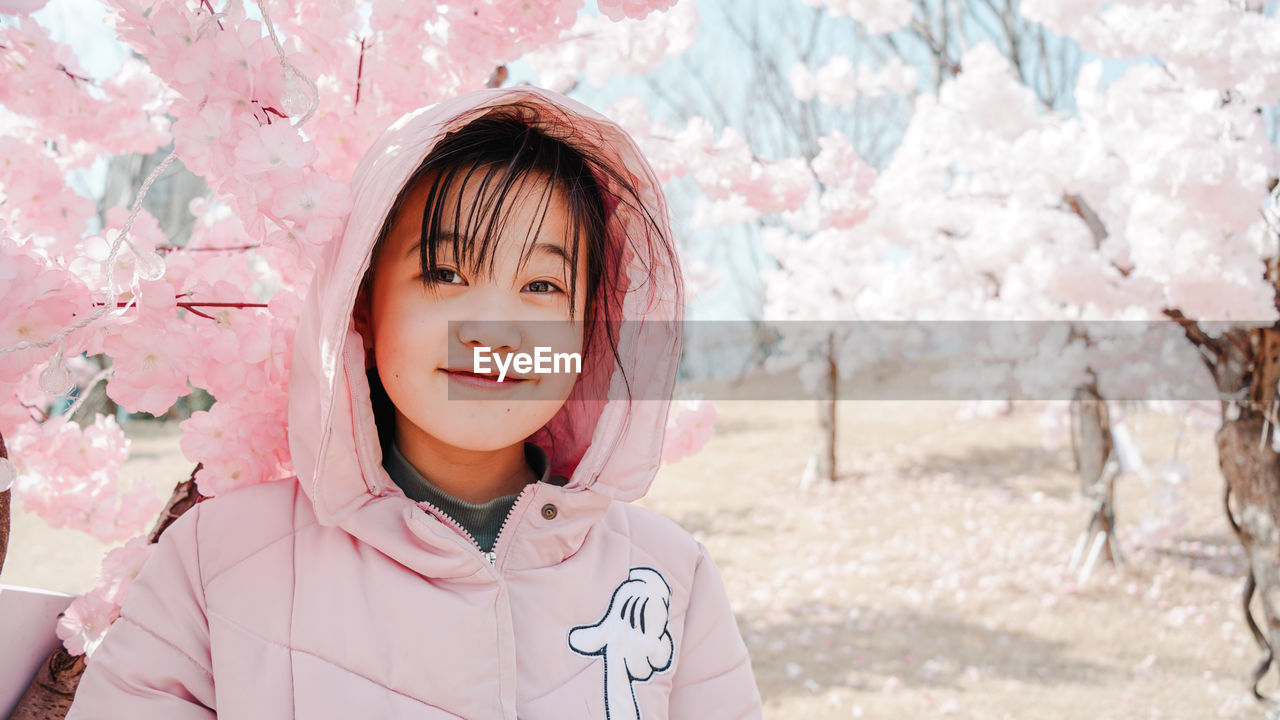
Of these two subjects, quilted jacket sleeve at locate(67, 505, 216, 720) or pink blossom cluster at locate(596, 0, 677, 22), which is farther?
pink blossom cluster at locate(596, 0, 677, 22)

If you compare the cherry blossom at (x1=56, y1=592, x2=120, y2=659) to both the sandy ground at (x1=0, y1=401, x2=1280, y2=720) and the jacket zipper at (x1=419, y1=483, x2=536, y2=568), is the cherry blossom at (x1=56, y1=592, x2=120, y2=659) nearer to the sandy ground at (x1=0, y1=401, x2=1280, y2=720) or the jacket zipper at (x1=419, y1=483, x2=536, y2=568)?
the jacket zipper at (x1=419, y1=483, x2=536, y2=568)

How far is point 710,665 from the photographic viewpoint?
3.94 ft

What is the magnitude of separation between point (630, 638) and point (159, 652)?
55 centimetres

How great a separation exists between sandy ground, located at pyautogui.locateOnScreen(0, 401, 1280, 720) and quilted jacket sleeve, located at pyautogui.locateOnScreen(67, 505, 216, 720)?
9.76 ft

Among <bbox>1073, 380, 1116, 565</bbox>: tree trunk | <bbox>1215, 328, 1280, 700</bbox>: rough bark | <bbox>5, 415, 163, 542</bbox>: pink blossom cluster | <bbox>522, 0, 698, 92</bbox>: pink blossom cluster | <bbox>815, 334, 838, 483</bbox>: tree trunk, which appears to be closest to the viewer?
<bbox>5, 415, 163, 542</bbox>: pink blossom cluster

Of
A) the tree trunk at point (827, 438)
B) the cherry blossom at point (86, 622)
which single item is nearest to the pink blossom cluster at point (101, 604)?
the cherry blossom at point (86, 622)

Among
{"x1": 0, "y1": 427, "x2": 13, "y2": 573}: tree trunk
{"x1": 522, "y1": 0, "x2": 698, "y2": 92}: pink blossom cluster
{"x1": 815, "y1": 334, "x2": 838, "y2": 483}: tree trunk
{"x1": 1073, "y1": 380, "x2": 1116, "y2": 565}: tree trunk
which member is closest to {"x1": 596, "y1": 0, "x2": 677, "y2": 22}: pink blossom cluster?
{"x1": 0, "y1": 427, "x2": 13, "y2": 573}: tree trunk

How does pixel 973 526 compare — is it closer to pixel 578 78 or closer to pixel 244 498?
pixel 578 78

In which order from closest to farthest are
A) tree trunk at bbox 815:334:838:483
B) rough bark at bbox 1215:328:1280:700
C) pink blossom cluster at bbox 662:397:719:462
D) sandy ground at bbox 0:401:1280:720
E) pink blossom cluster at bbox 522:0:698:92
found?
pink blossom cluster at bbox 662:397:719:462
pink blossom cluster at bbox 522:0:698:92
rough bark at bbox 1215:328:1280:700
sandy ground at bbox 0:401:1280:720
tree trunk at bbox 815:334:838:483

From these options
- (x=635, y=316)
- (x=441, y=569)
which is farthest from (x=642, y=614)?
(x=635, y=316)

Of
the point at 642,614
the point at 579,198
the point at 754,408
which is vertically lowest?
the point at 754,408

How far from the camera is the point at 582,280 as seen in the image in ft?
3.89

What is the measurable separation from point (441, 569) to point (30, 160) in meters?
1.34

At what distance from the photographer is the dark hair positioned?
106 centimetres
